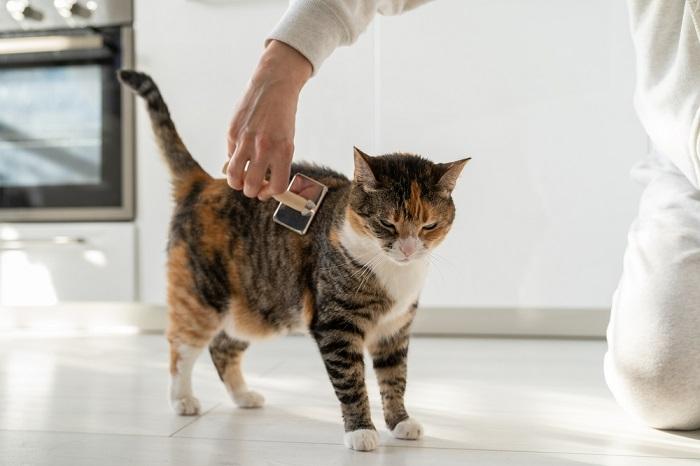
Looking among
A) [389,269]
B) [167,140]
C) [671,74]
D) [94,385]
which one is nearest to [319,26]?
[389,269]

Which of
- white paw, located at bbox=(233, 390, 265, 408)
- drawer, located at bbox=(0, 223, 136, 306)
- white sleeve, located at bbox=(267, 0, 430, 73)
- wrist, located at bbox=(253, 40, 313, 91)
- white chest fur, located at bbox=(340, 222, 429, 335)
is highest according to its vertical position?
white sleeve, located at bbox=(267, 0, 430, 73)

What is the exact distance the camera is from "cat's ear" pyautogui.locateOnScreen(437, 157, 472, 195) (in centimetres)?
128

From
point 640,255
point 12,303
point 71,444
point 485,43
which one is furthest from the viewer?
point 12,303

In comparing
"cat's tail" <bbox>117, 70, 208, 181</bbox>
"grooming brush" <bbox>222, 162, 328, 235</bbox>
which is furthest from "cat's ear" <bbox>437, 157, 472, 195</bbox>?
"cat's tail" <bbox>117, 70, 208, 181</bbox>

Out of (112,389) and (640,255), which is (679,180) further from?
(112,389)

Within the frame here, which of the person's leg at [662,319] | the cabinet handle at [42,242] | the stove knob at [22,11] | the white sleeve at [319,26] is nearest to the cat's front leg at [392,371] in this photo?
the person's leg at [662,319]

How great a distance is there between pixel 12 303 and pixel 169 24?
3.66 ft

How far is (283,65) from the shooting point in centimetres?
112

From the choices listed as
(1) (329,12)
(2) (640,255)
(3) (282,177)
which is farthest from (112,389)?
(2) (640,255)

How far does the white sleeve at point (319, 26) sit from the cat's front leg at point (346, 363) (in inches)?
17.2

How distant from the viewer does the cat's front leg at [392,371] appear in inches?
53.1

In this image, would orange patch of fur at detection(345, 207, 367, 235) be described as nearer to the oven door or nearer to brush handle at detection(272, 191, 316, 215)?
brush handle at detection(272, 191, 316, 215)

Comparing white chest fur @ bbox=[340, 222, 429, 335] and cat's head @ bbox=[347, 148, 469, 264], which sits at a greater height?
cat's head @ bbox=[347, 148, 469, 264]

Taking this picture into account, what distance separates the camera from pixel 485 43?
2.28m
